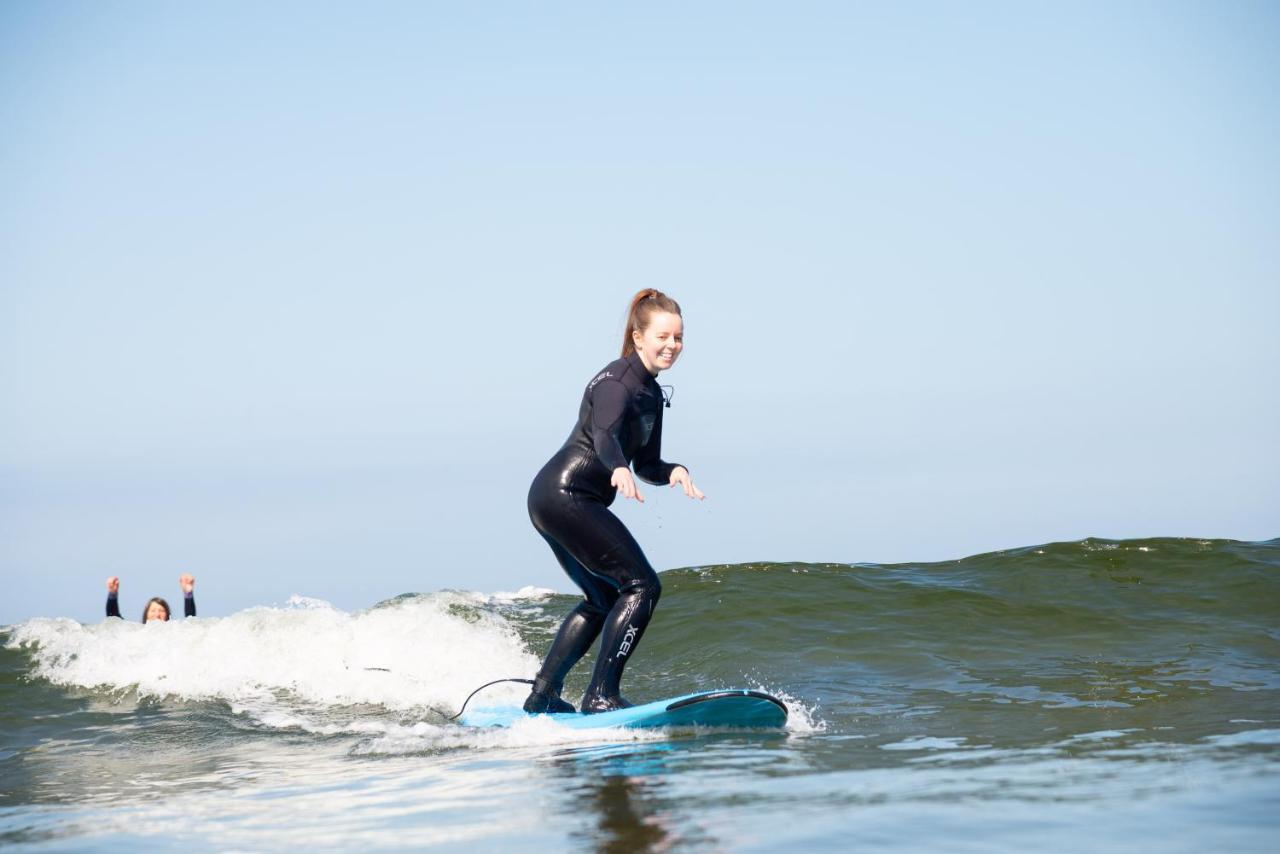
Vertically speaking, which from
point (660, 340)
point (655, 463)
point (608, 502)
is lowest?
point (608, 502)

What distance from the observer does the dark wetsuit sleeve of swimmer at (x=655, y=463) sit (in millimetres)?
6188

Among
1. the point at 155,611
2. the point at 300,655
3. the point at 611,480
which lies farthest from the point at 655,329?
the point at 155,611

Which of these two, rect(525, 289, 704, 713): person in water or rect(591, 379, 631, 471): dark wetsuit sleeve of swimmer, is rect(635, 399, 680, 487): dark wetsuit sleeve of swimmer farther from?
rect(591, 379, 631, 471): dark wetsuit sleeve of swimmer

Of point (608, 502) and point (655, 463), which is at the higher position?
point (655, 463)

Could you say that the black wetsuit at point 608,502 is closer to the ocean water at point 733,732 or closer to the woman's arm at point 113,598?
the ocean water at point 733,732

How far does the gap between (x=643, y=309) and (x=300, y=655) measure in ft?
20.4

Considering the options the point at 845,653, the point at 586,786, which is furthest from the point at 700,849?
the point at 845,653

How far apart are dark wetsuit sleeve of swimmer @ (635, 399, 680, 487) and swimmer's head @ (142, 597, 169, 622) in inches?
413

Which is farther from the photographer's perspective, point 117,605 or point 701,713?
point 117,605

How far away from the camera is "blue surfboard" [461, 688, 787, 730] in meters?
5.70

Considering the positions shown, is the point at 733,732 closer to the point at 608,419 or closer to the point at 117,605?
the point at 608,419

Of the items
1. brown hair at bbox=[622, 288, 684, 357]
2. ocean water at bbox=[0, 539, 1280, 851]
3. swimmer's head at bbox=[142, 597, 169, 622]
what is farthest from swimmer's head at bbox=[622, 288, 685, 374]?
swimmer's head at bbox=[142, 597, 169, 622]

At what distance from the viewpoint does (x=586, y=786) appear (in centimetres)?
448

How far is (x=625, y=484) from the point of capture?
5.38m
